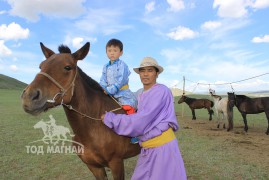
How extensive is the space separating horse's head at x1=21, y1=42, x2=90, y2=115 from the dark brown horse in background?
464 inches

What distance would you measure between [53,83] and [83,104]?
1.89 ft

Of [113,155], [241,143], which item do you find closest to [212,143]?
[241,143]

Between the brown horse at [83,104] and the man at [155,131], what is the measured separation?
1.41 ft

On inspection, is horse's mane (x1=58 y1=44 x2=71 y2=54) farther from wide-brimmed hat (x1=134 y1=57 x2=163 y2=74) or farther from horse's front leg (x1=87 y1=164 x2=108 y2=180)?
horse's front leg (x1=87 y1=164 x2=108 y2=180)

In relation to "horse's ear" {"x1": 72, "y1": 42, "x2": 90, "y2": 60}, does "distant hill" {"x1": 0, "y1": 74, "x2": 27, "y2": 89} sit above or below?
above

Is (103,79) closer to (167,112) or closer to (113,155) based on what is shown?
(113,155)

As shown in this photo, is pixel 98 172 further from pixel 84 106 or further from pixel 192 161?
pixel 192 161

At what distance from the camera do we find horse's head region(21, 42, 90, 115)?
8.22 ft

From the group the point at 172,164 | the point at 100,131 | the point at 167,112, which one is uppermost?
the point at 167,112

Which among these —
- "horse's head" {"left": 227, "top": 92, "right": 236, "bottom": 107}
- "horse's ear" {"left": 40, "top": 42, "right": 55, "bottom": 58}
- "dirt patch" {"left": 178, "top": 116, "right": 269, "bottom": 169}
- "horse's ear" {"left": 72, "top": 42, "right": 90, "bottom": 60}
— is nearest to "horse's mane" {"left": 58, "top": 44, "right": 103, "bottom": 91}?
"horse's ear" {"left": 40, "top": 42, "right": 55, "bottom": 58}

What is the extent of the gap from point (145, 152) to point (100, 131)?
2.13 ft

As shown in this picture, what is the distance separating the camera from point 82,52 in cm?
299

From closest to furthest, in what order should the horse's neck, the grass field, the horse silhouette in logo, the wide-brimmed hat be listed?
the wide-brimmed hat
the horse's neck
the grass field
the horse silhouette in logo

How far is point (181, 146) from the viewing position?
9.12 m
